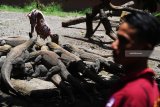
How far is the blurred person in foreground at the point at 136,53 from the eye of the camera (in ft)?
6.77

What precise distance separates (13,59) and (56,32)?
6.04 meters

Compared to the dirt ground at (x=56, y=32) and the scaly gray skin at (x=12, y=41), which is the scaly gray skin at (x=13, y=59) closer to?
the dirt ground at (x=56, y=32)

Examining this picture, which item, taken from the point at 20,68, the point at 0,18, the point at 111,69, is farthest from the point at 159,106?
the point at 0,18

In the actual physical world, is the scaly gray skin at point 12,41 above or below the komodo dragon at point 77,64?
above

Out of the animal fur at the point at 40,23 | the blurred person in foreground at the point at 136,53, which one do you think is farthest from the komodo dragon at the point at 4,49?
the blurred person in foreground at the point at 136,53

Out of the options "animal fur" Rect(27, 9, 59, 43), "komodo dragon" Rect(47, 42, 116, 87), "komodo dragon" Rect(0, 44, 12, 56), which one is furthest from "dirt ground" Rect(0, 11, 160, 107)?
"komodo dragon" Rect(0, 44, 12, 56)

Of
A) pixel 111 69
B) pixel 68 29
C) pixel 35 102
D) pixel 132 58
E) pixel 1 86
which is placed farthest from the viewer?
pixel 68 29

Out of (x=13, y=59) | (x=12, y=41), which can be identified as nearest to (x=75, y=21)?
(x=12, y=41)

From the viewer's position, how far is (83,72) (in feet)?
29.7

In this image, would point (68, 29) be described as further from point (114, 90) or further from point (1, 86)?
point (114, 90)

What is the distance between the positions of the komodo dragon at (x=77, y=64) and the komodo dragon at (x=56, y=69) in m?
0.21

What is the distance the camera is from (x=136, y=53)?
213 cm

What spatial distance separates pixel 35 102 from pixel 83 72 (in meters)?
1.65

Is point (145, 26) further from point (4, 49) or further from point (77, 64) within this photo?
point (4, 49)
